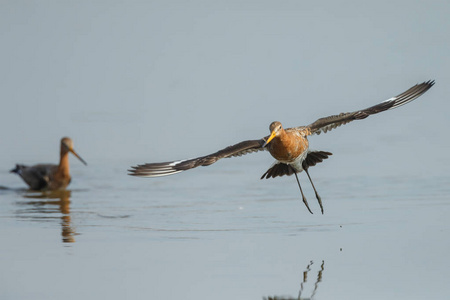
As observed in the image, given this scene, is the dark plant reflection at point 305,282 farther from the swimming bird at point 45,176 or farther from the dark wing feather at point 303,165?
the swimming bird at point 45,176

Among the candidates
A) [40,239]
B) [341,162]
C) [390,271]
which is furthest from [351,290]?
[341,162]

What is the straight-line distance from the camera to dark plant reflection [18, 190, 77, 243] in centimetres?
989

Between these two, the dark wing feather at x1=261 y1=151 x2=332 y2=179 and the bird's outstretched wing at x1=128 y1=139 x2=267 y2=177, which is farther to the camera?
the dark wing feather at x1=261 y1=151 x2=332 y2=179

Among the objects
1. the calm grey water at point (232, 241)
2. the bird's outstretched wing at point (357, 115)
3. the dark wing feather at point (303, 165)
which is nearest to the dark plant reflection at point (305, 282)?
the calm grey water at point (232, 241)

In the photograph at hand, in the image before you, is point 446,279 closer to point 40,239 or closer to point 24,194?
point 40,239

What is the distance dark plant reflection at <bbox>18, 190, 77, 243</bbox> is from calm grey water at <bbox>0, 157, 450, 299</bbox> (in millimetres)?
26

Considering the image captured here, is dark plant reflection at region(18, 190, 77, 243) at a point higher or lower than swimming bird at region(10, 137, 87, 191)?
lower

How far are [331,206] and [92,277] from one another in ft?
14.9

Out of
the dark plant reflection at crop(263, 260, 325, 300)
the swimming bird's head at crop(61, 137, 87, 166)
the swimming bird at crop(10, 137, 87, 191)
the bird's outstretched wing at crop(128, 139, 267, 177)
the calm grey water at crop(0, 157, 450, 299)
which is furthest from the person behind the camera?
the swimming bird's head at crop(61, 137, 87, 166)

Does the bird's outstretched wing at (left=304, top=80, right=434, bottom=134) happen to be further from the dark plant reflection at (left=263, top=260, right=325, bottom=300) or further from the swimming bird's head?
the swimming bird's head

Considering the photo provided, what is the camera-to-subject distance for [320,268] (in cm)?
772

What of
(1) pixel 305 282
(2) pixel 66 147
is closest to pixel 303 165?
(1) pixel 305 282

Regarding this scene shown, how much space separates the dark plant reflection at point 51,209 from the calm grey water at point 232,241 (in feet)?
0.08

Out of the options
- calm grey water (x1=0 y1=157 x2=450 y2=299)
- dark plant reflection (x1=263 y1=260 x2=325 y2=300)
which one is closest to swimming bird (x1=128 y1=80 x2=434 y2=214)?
calm grey water (x1=0 y1=157 x2=450 y2=299)
